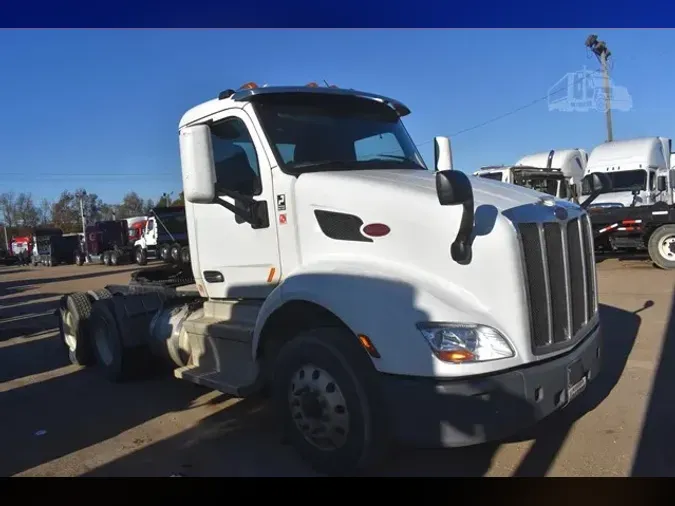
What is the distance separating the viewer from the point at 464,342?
3.23 metres

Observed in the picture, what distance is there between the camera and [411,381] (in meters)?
3.23

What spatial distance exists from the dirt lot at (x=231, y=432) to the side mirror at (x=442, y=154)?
7.45ft

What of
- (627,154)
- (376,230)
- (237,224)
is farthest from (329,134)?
(627,154)

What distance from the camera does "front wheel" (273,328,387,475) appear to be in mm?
3406

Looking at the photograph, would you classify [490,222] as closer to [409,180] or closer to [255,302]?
[409,180]

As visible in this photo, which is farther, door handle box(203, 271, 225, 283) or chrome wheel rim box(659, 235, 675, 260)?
chrome wheel rim box(659, 235, 675, 260)

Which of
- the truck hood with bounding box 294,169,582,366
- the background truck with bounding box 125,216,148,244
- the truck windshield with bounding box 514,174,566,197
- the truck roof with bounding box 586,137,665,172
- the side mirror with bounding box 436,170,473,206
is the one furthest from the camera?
the background truck with bounding box 125,216,148,244

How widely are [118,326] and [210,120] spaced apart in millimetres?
2559

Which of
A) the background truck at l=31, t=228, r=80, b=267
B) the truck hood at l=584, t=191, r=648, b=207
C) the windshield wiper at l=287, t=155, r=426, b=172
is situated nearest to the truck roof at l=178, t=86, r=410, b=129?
the windshield wiper at l=287, t=155, r=426, b=172

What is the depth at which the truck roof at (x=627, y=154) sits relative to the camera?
54.2 ft

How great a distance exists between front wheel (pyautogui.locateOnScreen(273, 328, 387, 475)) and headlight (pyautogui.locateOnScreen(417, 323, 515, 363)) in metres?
0.44

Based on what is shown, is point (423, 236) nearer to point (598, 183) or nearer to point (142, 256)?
point (598, 183)

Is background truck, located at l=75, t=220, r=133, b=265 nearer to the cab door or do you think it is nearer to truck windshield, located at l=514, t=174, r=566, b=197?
truck windshield, located at l=514, t=174, r=566, b=197
